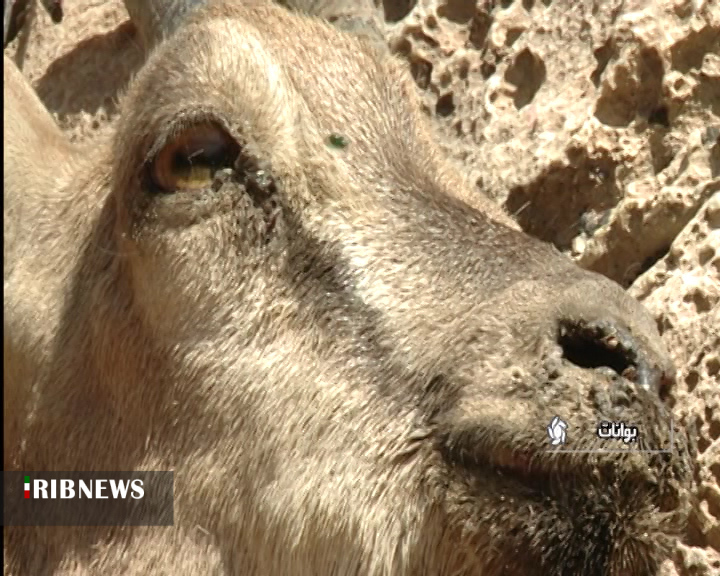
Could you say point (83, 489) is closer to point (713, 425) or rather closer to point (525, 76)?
point (713, 425)

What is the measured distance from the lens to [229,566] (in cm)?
273

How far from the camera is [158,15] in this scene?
340 cm

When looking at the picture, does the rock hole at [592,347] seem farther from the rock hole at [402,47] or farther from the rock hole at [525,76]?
the rock hole at [402,47]

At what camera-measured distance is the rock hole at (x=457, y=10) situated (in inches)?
163

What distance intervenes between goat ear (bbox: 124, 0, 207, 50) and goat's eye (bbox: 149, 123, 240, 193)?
1.60 ft

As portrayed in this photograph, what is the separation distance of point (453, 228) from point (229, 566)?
81cm

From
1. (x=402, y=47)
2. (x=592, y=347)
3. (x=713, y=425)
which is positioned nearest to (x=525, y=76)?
(x=402, y=47)

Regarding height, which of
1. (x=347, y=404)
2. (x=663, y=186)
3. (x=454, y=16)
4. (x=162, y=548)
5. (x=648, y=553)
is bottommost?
(x=162, y=548)

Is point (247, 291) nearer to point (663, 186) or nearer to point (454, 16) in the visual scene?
point (663, 186)

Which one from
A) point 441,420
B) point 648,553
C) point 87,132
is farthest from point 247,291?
point 87,132

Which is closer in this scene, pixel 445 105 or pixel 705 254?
pixel 705 254

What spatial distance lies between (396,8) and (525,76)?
487 millimetres

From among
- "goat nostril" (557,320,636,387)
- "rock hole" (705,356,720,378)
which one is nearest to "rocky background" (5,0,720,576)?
"rock hole" (705,356,720,378)

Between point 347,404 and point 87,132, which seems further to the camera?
point 87,132
